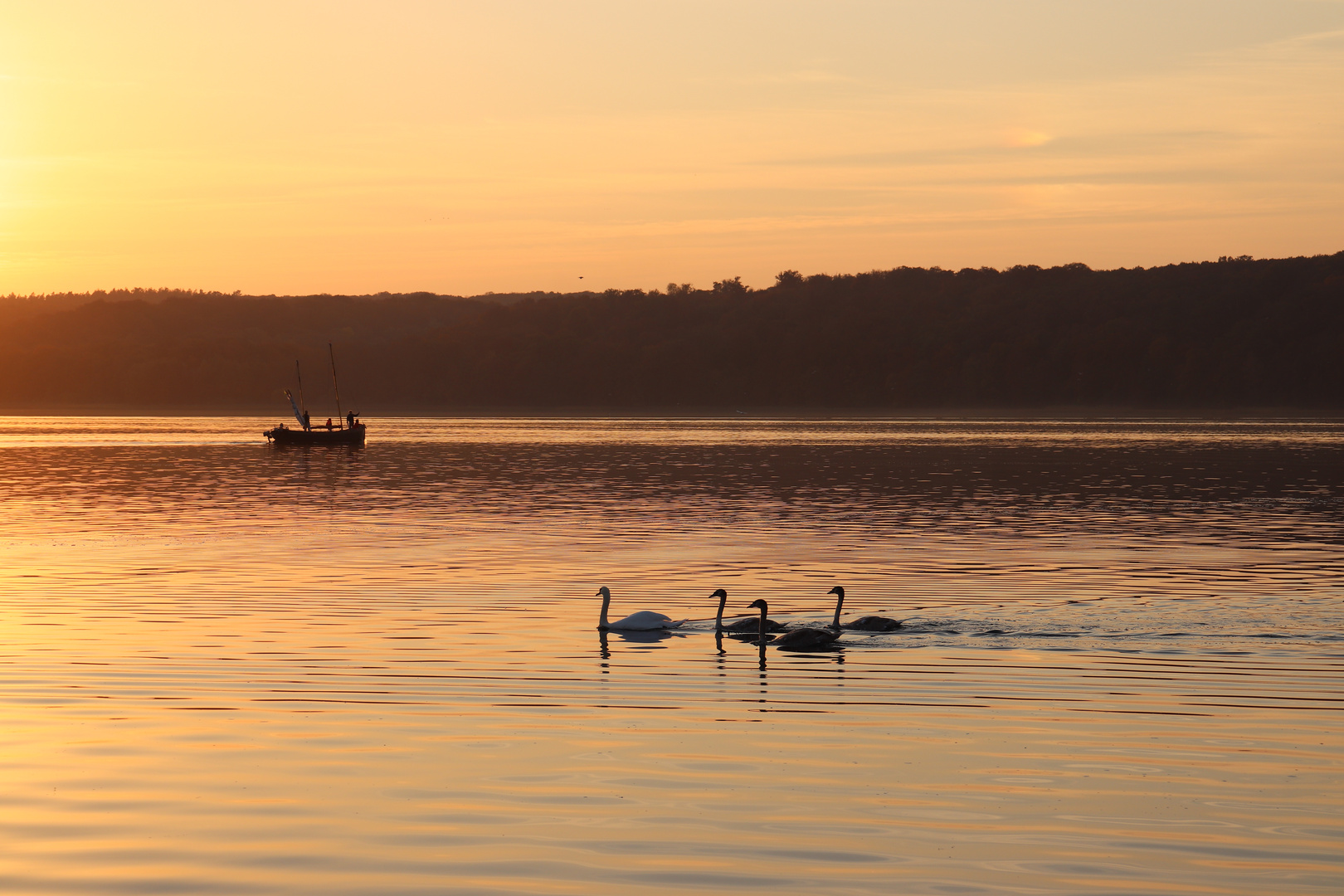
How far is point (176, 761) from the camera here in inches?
647

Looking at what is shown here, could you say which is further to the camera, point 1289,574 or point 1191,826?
point 1289,574

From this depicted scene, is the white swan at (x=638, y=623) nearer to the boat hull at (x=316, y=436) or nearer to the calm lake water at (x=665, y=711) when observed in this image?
the calm lake water at (x=665, y=711)

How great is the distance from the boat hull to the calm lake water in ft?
271

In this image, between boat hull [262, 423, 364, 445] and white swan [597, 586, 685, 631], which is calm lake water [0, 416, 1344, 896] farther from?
boat hull [262, 423, 364, 445]

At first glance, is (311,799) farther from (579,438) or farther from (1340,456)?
(579,438)

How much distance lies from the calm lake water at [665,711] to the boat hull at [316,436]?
82.7 m

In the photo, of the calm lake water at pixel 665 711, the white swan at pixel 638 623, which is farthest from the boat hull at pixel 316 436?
the white swan at pixel 638 623

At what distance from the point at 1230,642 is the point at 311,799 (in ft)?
54.5

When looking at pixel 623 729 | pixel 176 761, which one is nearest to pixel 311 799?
pixel 176 761

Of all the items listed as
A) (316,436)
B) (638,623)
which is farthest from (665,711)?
(316,436)

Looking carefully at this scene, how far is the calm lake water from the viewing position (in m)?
12.9

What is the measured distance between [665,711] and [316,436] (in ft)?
385

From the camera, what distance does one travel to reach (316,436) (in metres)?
133

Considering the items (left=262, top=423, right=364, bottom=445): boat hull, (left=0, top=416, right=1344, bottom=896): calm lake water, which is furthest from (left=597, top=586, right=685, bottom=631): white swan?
(left=262, top=423, right=364, bottom=445): boat hull
